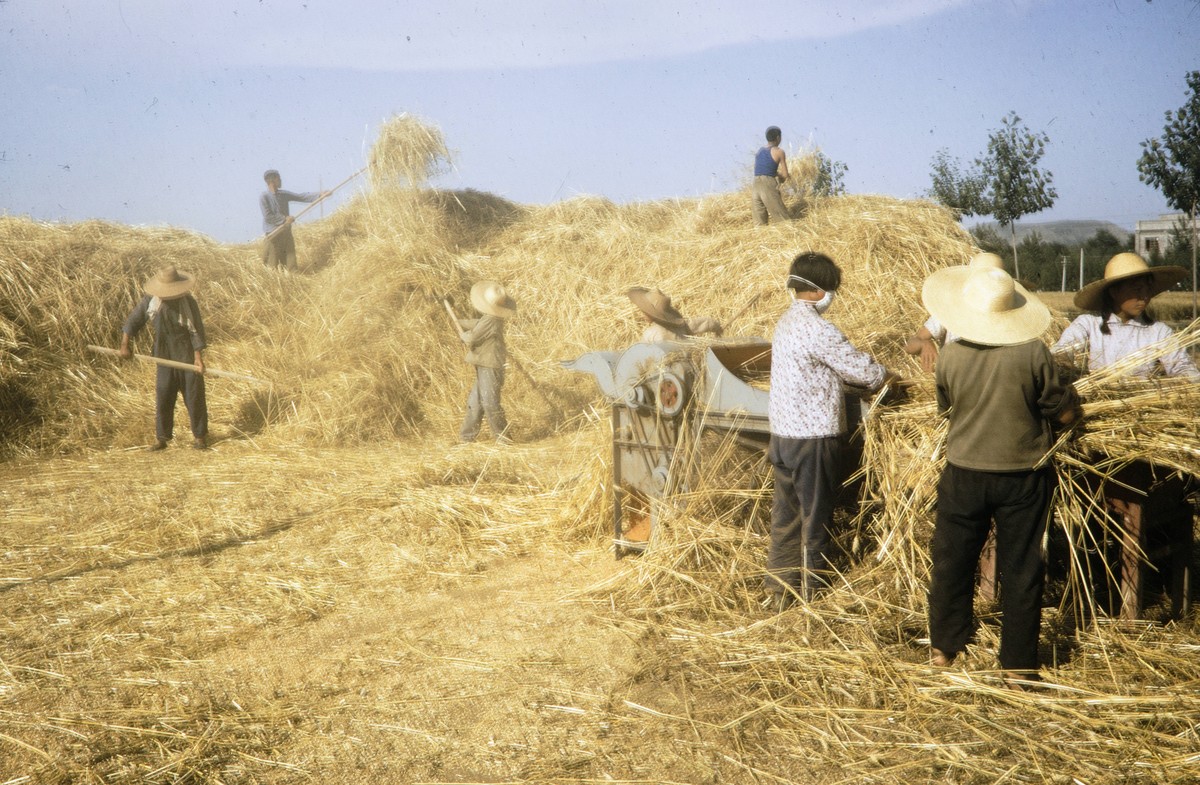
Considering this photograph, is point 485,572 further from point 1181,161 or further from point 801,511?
point 1181,161

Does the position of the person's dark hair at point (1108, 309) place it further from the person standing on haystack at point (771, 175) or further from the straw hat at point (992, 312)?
the person standing on haystack at point (771, 175)

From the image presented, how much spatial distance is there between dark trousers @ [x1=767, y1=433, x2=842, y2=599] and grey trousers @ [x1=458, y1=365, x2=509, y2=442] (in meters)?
5.06

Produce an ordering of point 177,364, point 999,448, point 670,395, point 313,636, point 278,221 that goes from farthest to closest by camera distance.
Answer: point 278,221
point 177,364
point 670,395
point 313,636
point 999,448

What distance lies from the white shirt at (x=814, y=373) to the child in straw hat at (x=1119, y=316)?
3.71 ft

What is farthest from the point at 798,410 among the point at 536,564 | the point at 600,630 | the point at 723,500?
the point at 536,564

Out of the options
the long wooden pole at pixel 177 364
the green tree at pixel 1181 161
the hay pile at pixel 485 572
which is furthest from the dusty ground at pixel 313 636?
the green tree at pixel 1181 161

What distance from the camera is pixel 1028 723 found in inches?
130

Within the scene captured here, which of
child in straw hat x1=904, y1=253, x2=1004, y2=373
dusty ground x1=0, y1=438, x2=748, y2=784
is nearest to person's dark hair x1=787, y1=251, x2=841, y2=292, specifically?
child in straw hat x1=904, y1=253, x2=1004, y2=373

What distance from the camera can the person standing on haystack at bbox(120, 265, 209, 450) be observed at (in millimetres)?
9508

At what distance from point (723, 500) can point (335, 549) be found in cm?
271

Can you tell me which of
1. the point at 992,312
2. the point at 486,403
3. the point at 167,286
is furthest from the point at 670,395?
the point at 167,286

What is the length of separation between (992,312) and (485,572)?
3407mm

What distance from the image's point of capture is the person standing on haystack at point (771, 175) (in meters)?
10.8

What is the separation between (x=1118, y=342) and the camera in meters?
4.27
